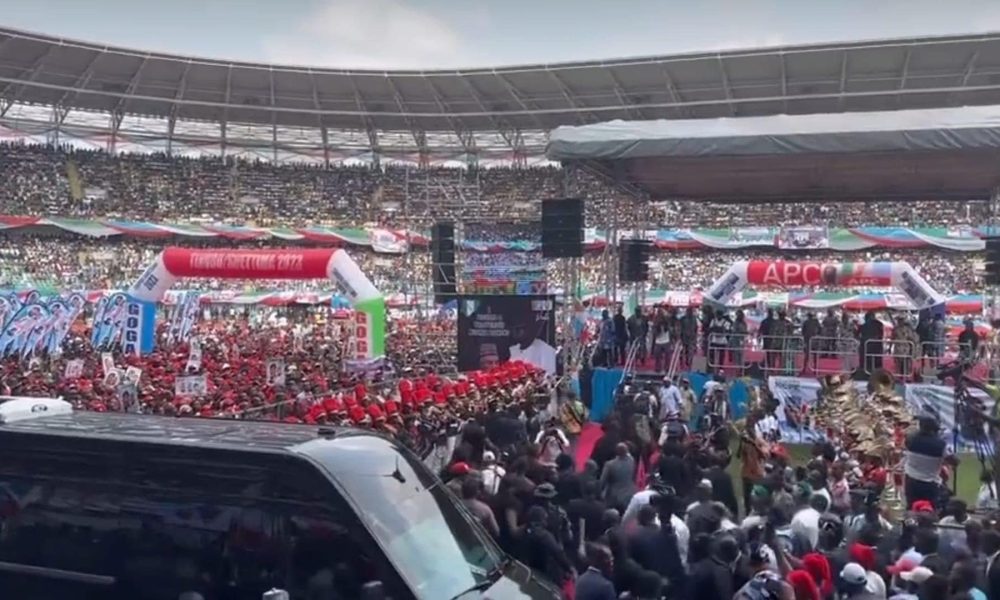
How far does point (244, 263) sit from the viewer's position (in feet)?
61.4

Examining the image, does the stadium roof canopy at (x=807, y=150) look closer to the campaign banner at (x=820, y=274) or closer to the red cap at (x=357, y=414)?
the campaign banner at (x=820, y=274)

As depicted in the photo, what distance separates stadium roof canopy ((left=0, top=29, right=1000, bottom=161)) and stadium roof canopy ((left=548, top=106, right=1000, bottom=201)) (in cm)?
732

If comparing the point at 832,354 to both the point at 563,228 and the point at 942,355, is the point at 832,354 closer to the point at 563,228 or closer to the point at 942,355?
the point at 942,355

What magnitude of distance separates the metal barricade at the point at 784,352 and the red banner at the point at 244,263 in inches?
338

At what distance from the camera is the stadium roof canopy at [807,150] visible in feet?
48.3

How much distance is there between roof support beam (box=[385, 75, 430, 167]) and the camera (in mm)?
35450

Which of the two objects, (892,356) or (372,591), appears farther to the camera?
(892,356)

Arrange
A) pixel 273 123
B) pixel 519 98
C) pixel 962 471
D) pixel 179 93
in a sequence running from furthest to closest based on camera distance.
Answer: pixel 273 123
pixel 179 93
pixel 519 98
pixel 962 471

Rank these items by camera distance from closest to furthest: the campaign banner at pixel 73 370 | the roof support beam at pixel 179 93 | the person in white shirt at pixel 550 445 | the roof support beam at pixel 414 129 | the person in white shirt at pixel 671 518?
the person in white shirt at pixel 671 518, the person in white shirt at pixel 550 445, the campaign banner at pixel 73 370, the roof support beam at pixel 179 93, the roof support beam at pixel 414 129

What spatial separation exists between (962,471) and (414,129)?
28930 millimetres

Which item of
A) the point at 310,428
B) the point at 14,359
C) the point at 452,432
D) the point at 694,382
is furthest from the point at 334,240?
the point at 310,428

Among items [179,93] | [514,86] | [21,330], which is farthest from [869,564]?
[179,93]

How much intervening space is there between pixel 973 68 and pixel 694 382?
1832 centimetres

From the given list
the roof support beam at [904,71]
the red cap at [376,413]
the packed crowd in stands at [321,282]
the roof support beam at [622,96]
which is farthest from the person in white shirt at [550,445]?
the packed crowd in stands at [321,282]
